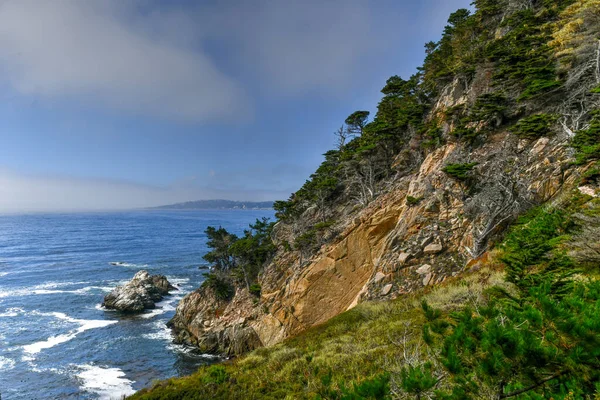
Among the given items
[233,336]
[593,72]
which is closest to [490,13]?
[593,72]

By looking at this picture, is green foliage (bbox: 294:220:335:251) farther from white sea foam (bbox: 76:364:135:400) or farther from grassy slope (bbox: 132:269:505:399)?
white sea foam (bbox: 76:364:135:400)

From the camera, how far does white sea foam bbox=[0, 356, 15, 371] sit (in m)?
21.5

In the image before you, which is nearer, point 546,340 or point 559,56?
point 546,340

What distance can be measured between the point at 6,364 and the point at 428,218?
32.5 metres

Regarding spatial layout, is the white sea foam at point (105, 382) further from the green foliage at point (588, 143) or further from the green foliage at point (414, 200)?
the green foliage at point (588, 143)

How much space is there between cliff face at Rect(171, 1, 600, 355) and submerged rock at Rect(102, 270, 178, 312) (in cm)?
996

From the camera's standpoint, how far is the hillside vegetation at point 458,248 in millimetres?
2896

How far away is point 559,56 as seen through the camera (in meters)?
17.5

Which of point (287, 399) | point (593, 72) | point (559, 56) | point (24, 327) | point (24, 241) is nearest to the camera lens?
point (287, 399)

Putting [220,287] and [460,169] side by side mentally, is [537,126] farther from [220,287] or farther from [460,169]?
[220,287]

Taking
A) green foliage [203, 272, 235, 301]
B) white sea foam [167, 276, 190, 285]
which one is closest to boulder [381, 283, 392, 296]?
green foliage [203, 272, 235, 301]

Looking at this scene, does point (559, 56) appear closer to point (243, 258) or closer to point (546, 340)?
point (546, 340)

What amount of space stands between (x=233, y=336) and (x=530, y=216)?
22106 millimetres

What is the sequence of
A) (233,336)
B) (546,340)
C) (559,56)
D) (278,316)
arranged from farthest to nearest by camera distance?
(233,336)
(278,316)
(559,56)
(546,340)
